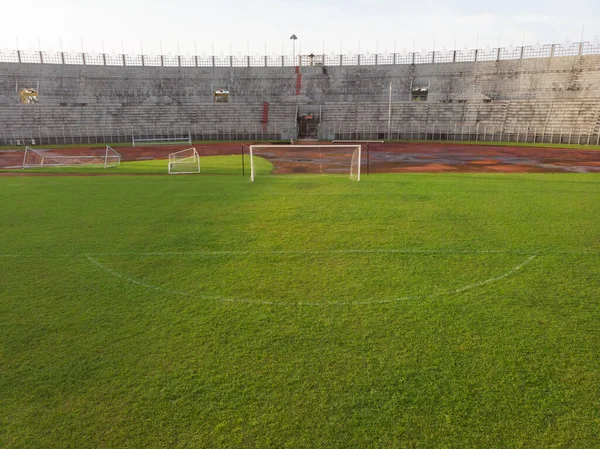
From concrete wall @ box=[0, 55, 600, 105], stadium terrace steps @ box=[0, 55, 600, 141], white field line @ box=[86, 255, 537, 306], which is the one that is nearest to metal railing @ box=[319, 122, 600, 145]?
stadium terrace steps @ box=[0, 55, 600, 141]

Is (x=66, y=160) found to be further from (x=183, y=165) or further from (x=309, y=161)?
(x=309, y=161)

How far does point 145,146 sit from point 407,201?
103 ft

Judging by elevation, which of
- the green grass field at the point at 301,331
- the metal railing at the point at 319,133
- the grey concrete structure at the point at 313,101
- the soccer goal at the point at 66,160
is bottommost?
the green grass field at the point at 301,331

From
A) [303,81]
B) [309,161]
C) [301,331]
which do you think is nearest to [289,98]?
[303,81]

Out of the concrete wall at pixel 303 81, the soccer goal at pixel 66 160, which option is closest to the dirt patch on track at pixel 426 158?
the soccer goal at pixel 66 160

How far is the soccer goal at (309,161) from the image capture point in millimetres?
20781

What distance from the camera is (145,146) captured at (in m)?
39.5

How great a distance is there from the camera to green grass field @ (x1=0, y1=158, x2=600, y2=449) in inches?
166

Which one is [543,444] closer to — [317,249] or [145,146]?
[317,249]

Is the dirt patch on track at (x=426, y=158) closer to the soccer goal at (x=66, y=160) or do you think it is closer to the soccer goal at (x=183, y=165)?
the soccer goal at (x=66, y=160)

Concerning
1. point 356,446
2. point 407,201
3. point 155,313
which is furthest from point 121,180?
point 356,446

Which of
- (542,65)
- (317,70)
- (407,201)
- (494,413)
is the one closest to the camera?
(494,413)

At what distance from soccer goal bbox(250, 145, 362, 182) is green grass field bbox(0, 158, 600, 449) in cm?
881

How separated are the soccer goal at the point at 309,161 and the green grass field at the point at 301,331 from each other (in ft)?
28.9
